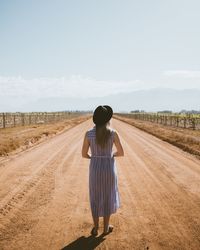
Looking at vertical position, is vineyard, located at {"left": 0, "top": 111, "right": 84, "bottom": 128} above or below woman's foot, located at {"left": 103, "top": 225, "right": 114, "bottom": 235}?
above

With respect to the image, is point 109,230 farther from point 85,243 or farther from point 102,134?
point 102,134

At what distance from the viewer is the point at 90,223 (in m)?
6.11

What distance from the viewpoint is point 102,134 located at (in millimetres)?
5066

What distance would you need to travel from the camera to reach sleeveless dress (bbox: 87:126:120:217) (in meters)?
5.27

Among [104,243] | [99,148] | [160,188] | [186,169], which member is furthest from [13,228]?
[186,169]

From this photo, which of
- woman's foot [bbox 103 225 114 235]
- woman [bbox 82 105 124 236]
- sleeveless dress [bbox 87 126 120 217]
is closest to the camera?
woman [bbox 82 105 124 236]

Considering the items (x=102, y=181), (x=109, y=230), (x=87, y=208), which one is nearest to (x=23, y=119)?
(x=87, y=208)

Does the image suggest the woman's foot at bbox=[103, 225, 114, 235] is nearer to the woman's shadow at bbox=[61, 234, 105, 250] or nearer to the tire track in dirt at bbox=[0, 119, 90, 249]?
the woman's shadow at bbox=[61, 234, 105, 250]

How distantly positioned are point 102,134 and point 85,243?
65.4 inches

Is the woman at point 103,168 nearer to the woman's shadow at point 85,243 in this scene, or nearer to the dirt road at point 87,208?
the woman's shadow at point 85,243

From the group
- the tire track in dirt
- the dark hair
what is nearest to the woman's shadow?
the tire track in dirt

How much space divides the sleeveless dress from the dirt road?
50 centimetres

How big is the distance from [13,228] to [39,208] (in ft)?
3.70

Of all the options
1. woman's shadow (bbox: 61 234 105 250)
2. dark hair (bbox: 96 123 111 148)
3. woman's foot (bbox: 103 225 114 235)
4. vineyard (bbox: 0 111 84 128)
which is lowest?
woman's shadow (bbox: 61 234 105 250)
